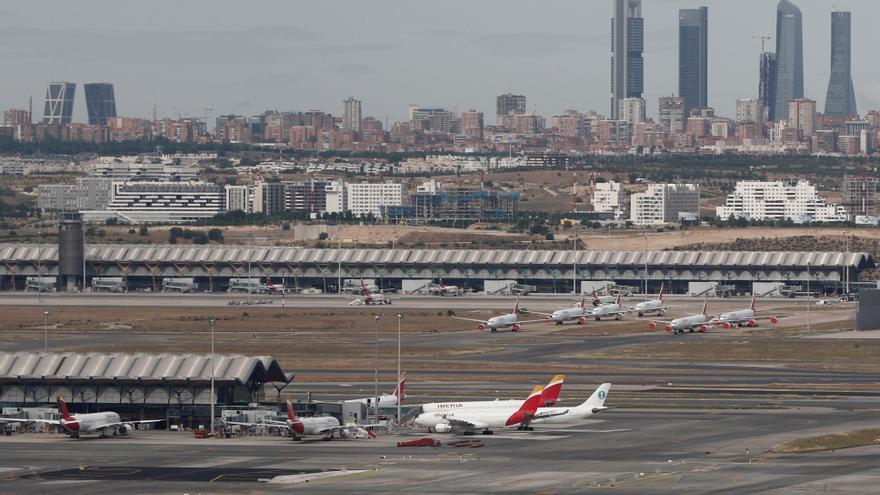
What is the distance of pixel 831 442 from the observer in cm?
10638

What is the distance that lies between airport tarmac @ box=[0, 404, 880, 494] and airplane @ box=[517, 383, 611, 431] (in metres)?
0.95

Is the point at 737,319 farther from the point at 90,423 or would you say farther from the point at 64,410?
the point at 64,410

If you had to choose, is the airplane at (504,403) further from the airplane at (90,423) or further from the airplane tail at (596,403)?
the airplane at (90,423)

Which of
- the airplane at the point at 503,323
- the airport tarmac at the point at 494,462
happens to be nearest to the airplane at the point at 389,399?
the airport tarmac at the point at 494,462

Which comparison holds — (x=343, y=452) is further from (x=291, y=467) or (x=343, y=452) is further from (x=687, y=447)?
(x=687, y=447)

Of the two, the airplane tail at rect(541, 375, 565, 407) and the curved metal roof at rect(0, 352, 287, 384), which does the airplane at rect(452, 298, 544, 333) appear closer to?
the curved metal roof at rect(0, 352, 287, 384)

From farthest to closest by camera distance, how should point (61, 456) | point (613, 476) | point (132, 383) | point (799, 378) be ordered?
point (799, 378) < point (132, 383) < point (61, 456) < point (613, 476)

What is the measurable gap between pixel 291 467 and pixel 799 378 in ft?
196

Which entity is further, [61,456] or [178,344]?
[178,344]

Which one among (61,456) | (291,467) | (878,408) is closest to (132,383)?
(61,456)

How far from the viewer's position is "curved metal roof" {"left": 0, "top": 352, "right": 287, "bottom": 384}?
11750 centimetres

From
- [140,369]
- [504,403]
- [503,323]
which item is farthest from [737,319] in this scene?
[140,369]

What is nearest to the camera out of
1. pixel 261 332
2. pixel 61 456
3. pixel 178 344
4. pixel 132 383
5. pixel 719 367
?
pixel 61 456

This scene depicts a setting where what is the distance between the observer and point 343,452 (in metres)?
106
